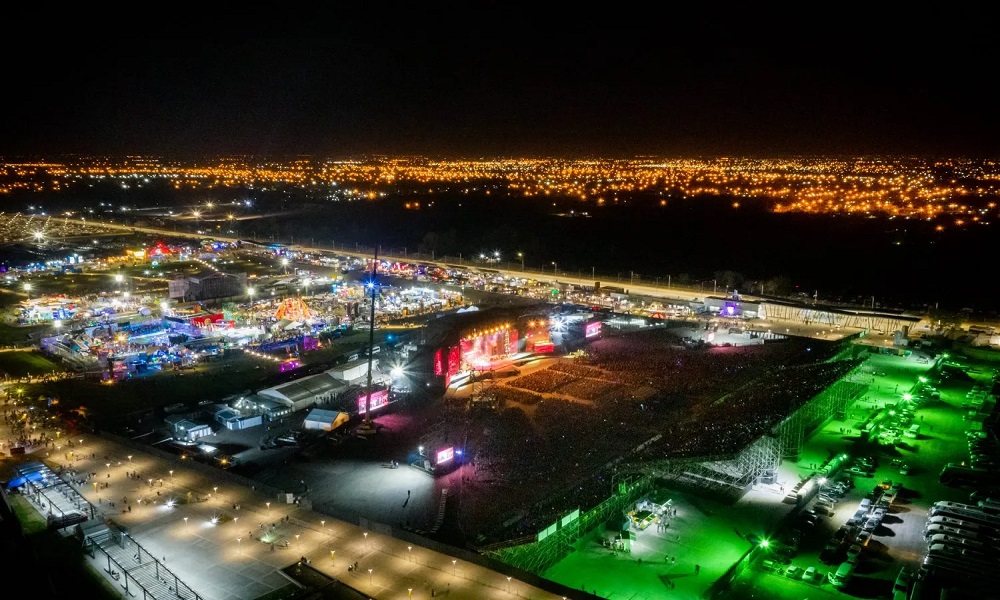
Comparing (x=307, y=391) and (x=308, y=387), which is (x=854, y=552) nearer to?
(x=307, y=391)

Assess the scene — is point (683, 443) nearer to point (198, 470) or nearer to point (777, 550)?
point (777, 550)

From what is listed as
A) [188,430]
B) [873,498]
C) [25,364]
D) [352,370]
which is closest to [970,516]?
[873,498]

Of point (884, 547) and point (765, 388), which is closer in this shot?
point (884, 547)

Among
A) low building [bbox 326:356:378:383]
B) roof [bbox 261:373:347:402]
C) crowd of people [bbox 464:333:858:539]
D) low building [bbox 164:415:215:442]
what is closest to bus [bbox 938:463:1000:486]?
crowd of people [bbox 464:333:858:539]

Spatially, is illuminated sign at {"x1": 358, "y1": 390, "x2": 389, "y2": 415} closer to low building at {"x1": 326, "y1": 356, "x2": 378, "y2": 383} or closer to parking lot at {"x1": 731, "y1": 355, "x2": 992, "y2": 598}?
low building at {"x1": 326, "y1": 356, "x2": 378, "y2": 383}

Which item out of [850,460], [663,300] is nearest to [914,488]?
[850,460]

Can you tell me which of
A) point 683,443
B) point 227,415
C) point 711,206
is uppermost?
point 711,206
